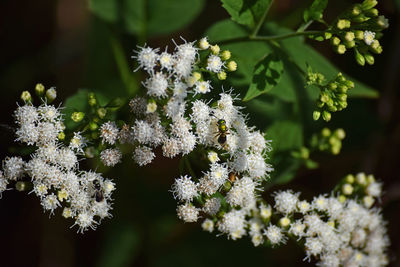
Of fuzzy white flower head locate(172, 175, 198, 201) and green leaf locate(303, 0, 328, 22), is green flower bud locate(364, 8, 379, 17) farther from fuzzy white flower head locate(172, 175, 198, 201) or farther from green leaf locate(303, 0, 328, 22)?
fuzzy white flower head locate(172, 175, 198, 201)

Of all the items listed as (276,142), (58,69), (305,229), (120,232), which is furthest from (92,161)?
(305,229)

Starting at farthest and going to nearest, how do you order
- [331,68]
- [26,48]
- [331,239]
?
[26,48] < [331,68] < [331,239]

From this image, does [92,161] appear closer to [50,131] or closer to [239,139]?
[50,131]

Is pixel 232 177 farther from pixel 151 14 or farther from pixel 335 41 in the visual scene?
pixel 151 14

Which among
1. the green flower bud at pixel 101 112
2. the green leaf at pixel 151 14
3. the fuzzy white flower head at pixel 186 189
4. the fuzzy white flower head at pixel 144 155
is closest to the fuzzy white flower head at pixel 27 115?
the green flower bud at pixel 101 112

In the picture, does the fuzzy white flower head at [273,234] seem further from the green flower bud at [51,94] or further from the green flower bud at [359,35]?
the green flower bud at [51,94]

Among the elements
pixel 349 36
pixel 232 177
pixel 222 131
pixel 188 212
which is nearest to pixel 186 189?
pixel 188 212

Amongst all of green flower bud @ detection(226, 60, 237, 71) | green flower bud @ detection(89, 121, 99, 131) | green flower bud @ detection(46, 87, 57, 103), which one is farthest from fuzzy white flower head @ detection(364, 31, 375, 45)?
green flower bud @ detection(46, 87, 57, 103)
